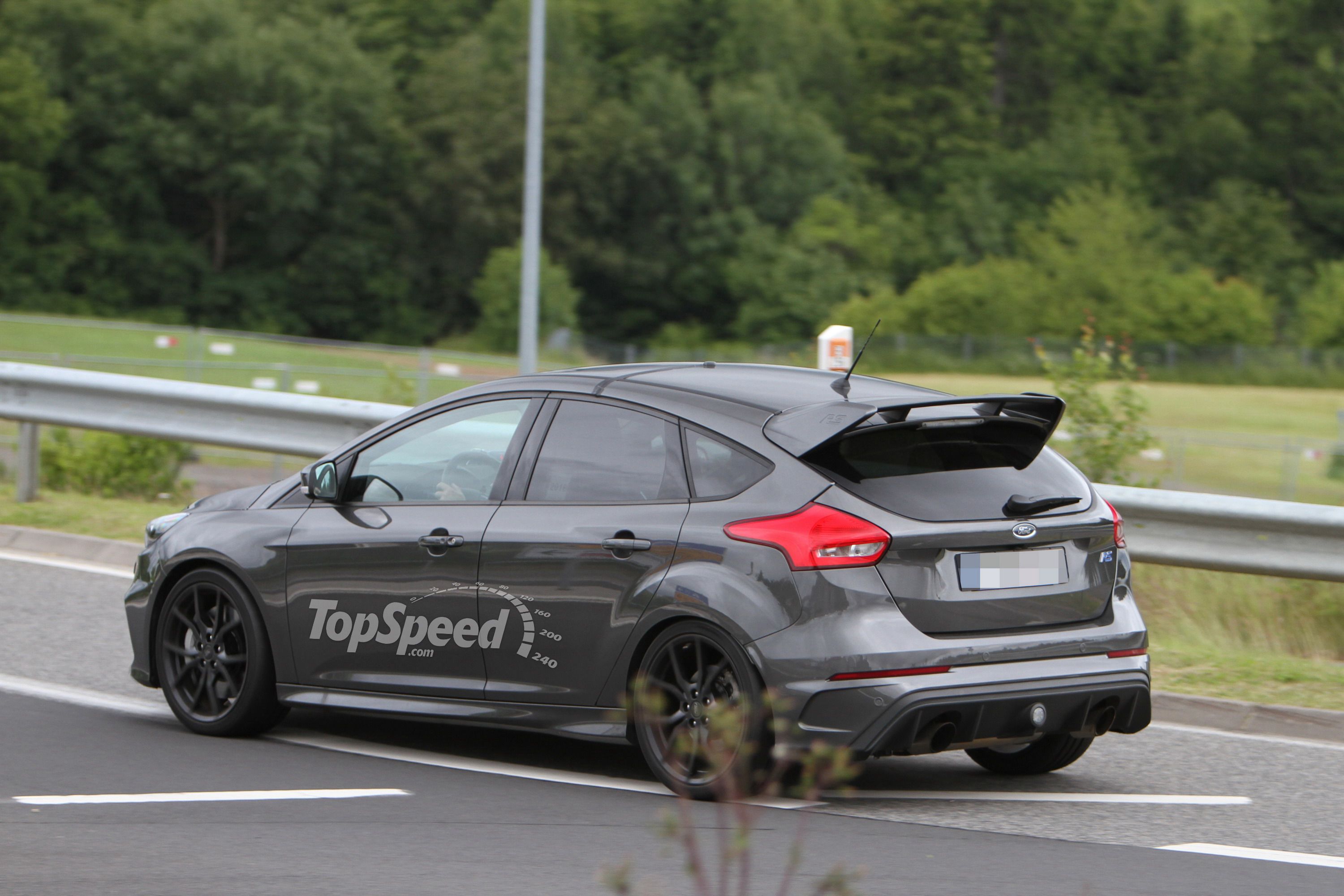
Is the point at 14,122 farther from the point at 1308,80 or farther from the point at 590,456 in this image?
the point at 590,456

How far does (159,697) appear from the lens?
809 cm

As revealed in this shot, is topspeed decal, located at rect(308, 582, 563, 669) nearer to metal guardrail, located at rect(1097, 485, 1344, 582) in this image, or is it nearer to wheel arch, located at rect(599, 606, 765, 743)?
wheel arch, located at rect(599, 606, 765, 743)

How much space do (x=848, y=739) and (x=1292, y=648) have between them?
193 inches

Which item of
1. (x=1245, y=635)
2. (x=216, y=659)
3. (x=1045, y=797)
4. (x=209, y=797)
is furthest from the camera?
(x=1245, y=635)

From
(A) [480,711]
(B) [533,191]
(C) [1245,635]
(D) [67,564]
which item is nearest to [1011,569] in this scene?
(A) [480,711]

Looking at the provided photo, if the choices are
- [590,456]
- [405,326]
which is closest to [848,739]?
[590,456]

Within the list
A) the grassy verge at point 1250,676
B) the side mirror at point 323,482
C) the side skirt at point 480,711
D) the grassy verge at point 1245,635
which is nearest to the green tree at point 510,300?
the grassy verge at point 1245,635

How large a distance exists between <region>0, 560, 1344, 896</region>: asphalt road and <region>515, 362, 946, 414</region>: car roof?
1.36m

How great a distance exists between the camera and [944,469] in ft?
20.5

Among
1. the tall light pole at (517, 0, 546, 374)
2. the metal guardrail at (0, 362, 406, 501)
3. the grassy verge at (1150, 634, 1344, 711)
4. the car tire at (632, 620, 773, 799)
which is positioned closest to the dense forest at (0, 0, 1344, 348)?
the tall light pole at (517, 0, 546, 374)

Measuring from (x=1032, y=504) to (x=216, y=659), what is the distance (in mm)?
3208

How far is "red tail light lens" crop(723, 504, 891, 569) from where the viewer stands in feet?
19.5

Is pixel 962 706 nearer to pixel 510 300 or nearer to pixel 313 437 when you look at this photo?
pixel 313 437

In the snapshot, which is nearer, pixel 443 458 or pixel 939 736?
pixel 939 736
